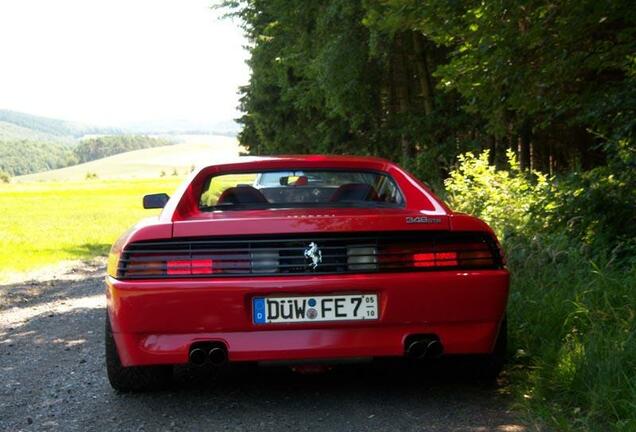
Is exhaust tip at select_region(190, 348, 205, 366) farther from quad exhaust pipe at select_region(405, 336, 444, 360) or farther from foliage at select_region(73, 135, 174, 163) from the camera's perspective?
foliage at select_region(73, 135, 174, 163)

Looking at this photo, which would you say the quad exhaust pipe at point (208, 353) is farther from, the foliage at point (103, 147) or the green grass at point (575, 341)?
the foliage at point (103, 147)

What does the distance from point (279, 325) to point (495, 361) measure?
4.11 feet

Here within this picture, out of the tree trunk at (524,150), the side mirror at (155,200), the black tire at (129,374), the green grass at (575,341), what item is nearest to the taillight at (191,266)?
the black tire at (129,374)

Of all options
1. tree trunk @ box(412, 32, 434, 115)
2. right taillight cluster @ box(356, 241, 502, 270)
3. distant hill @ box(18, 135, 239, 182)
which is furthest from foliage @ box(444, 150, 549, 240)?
distant hill @ box(18, 135, 239, 182)

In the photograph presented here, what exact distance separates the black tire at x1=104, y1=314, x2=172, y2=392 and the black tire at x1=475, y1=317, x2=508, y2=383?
1693 millimetres

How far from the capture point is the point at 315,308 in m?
3.45

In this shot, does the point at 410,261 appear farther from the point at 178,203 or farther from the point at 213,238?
the point at 178,203

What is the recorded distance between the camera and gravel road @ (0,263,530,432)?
11.3 feet

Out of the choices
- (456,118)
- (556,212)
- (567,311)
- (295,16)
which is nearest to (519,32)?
(556,212)

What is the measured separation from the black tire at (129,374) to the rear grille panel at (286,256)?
0.51 meters

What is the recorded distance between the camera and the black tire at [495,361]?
3852mm

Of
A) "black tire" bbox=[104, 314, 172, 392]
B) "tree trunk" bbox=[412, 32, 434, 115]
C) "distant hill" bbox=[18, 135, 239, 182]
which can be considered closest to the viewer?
"black tire" bbox=[104, 314, 172, 392]

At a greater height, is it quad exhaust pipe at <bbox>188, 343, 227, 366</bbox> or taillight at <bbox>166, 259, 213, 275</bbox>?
taillight at <bbox>166, 259, 213, 275</bbox>

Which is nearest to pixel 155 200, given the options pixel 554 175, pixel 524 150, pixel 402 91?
pixel 554 175
